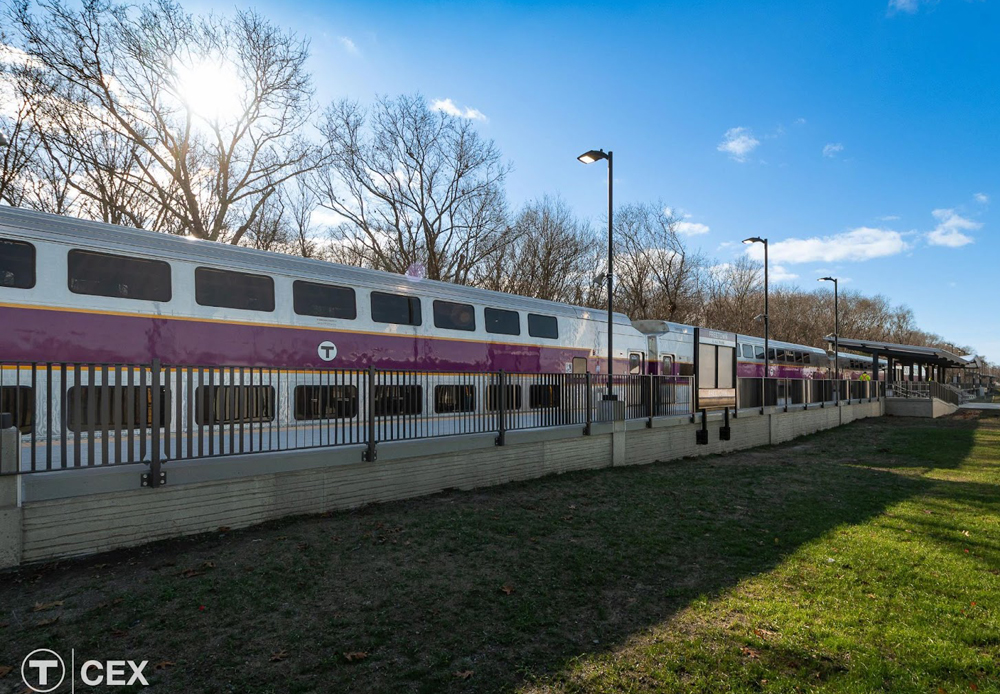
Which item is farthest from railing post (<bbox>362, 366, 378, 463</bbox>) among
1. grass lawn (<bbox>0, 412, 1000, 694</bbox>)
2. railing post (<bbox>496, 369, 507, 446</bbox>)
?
railing post (<bbox>496, 369, 507, 446</bbox>)

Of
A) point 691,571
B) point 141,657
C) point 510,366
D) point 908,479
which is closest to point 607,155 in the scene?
point 510,366

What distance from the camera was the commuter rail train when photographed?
738cm

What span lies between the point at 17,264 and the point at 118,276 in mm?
1142

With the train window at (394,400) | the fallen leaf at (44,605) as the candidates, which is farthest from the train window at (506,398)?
the fallen leaf at (44,605)

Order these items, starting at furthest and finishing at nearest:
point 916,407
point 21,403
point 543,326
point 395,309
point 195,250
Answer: point 916,407 → point 543,326 → point 395,309 → point 195,250 → point 21,403

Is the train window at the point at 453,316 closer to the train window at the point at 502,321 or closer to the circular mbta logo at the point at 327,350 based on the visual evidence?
the train window at the point at 502,321

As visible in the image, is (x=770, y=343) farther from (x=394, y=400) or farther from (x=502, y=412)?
(x=394, y=400)

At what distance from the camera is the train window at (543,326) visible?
49.3ft

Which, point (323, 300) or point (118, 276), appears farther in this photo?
point (323, 300)

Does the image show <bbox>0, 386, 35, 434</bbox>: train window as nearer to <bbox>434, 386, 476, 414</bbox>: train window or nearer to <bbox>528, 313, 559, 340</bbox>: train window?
<bbox>434, 386, 476, 414</bbox>: train window

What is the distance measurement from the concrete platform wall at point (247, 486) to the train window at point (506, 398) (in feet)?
1.80

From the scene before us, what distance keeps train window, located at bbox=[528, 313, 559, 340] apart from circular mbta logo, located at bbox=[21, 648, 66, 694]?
1209 centimetres

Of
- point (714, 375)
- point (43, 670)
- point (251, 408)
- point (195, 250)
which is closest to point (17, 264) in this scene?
point (195, 250)

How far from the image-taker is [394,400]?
8.33m
